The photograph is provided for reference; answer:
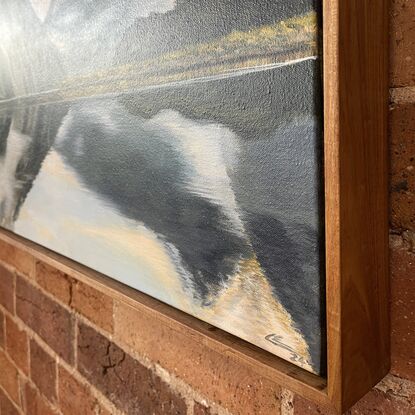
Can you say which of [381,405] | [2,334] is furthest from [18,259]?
A: [381,405]

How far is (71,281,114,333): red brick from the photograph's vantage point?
113cm

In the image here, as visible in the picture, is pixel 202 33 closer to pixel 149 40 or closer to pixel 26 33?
pixel 149 40

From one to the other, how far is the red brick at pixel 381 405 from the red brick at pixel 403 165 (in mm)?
232

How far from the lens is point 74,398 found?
4.22 feet

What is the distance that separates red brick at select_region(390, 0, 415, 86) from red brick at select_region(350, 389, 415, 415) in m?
0.41

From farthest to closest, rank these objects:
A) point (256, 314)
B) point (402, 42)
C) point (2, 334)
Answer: point (2, 334), point (256, 314), point (402, 42)

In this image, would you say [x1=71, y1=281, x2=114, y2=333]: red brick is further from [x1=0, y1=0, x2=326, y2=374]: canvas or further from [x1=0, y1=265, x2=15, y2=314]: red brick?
[x1=0, y1=265, x2=15, y2=314]: red brick

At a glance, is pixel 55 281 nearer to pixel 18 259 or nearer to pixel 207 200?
pixel 18 259

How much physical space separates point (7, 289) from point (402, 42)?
5.04 feet

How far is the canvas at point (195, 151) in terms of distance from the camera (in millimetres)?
549

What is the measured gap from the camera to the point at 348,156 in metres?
0.51

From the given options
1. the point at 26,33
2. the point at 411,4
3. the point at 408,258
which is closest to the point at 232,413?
the point at 408,258
